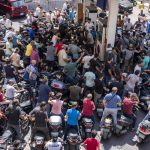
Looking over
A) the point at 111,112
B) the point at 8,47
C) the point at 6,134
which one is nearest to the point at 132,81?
the point at 111,112

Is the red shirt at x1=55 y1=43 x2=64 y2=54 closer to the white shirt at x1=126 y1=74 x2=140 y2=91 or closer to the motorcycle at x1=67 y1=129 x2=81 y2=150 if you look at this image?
the white shirt at x1=126 y1=74 x2=140 y2=91

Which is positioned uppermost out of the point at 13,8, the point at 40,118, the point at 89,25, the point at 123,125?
the point at 13,8

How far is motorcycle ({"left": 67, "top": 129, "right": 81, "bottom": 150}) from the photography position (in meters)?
10.7

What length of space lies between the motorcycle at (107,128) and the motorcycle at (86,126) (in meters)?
0.49

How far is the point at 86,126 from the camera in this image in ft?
37.8

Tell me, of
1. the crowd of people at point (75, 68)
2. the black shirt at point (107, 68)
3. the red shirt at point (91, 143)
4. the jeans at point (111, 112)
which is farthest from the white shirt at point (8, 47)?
the red shirt at point (91, 143)

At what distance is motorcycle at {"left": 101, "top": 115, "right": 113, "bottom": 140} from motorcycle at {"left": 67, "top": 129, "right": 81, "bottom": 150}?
118 centimetres

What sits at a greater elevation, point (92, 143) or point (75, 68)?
point (75, 68)

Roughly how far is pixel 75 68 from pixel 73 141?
4.18 meters

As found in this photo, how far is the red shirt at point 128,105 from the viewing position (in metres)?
12.3

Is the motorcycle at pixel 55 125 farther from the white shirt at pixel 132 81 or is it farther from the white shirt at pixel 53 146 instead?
the white shirt at pixel 132 81

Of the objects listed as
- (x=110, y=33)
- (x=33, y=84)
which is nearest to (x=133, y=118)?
(x=33, y=84)

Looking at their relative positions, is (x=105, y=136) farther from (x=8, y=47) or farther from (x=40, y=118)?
(x=8, y=47)

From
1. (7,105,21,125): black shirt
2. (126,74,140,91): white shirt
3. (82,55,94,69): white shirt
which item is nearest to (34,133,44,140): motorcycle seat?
(7,105,21,125): black shirt
